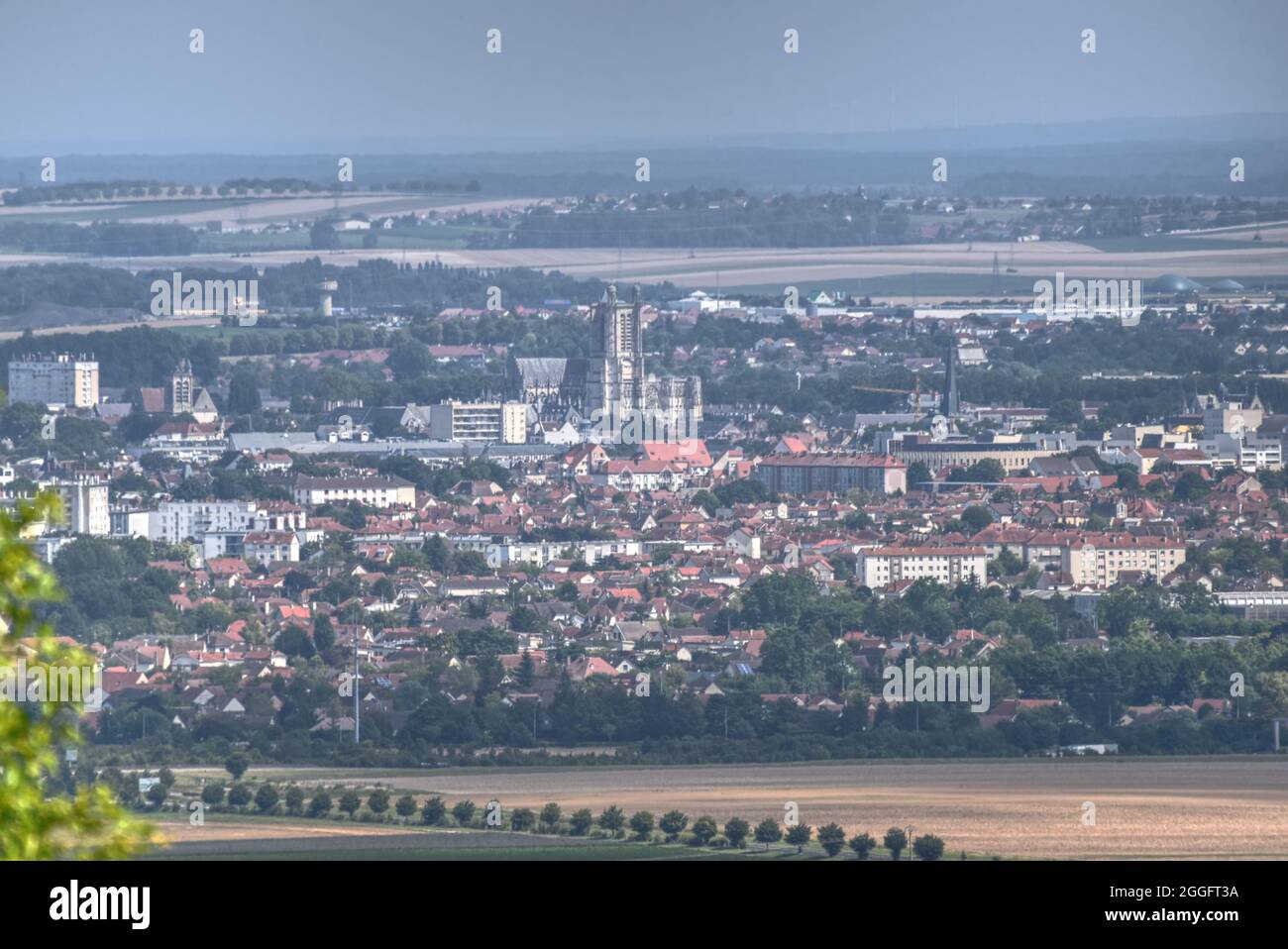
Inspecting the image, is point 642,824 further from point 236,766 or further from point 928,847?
point 236,766

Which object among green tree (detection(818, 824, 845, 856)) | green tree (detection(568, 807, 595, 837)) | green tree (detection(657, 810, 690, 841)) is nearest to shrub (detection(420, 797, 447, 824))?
green tree (detection(568, 807, 595, 837))

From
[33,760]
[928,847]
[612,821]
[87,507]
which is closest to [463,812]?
[612,821]

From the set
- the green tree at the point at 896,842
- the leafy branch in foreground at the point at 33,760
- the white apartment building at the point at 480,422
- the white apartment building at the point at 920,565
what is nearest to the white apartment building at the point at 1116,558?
the white apartment building at the point at 920,565

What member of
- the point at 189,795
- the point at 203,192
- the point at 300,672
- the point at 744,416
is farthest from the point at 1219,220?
the point at 189,795

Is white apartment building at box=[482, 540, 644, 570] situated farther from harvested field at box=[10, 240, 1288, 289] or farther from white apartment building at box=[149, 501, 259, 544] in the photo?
Result: harvested field at box=[10, 240, 1288, 289]
